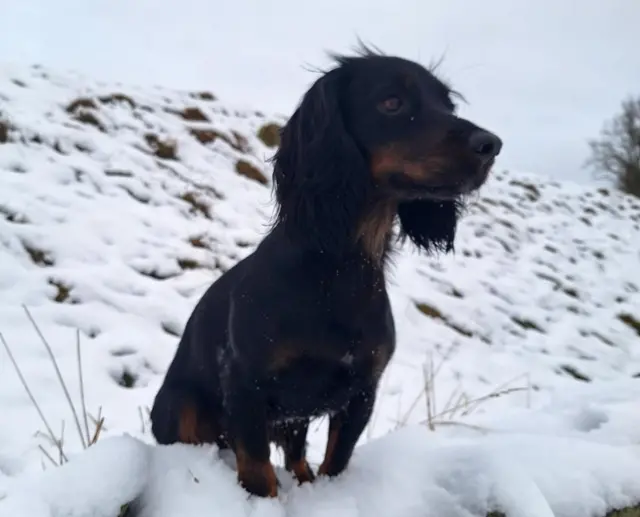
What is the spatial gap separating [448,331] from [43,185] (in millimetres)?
3699

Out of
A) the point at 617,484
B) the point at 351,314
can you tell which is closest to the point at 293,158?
the point at 351,314

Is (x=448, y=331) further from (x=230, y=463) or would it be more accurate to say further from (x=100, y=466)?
(x=100, y=466)

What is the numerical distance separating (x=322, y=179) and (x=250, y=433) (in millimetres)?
787

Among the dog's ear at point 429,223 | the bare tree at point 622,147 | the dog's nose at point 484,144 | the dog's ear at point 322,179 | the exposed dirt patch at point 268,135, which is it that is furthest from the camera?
the bare tree at point 622,147

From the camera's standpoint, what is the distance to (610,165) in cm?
2242

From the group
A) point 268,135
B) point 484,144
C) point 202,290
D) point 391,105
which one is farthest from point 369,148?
point 268,135

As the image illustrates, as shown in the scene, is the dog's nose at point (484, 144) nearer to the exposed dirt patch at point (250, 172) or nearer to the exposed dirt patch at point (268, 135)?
the exposed dirt patch at point (250, 172)

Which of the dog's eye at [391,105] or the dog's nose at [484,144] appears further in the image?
the dog's eye at [391,105]

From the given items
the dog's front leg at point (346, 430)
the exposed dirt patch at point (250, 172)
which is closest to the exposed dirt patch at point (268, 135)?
the exposed dirt patch at point (250, 172)

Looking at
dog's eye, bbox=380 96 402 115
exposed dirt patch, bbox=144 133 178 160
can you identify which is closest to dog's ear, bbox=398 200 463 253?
dog's eye, bbox=380 96 402 115

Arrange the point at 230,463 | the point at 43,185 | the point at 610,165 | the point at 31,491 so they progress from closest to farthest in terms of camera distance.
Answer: the point at 31,491 → the point at 230,463 → the point at 43,185 → the point at 610,165

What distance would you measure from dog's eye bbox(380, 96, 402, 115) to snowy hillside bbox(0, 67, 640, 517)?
0.60 m

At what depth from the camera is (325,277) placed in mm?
1729

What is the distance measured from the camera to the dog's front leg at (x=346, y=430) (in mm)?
1788
